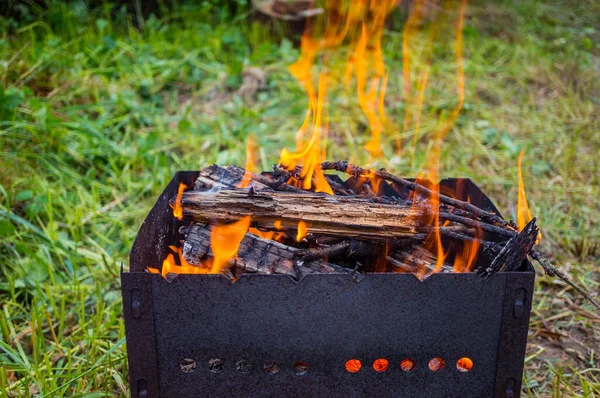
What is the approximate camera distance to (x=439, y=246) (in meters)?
1.78

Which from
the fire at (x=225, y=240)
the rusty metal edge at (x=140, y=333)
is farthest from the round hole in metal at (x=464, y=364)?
the rusty metal edge at (x=140, y=333)

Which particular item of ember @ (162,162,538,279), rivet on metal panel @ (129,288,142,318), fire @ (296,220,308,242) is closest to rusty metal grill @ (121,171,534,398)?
rivet on metal panel @ (129,288,142,318)

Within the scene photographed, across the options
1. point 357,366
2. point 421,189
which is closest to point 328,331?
point 357,366

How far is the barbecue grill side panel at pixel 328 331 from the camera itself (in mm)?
1525

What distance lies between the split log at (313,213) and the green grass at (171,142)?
67 centimetres

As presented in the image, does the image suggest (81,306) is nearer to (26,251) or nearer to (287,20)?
(26,251)

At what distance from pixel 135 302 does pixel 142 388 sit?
28 cm

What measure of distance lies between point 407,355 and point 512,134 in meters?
3.06

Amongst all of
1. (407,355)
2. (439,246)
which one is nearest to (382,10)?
(439,246)

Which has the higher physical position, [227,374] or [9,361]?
[227,374]

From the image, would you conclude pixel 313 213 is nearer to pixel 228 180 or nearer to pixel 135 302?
pixel 228 180

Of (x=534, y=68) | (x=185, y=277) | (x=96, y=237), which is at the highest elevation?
(x=185, y=277)

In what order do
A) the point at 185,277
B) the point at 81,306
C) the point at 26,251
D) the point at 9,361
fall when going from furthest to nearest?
1. the point at 26,251
2. the point at 81,306
3. the point at 9,361
4. the point at 185,277

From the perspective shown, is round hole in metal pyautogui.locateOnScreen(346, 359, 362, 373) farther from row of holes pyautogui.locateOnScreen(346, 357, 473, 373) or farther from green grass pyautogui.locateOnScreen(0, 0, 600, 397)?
green grass pyautogui.locateOnScreen(0, 0, 600, 397)
